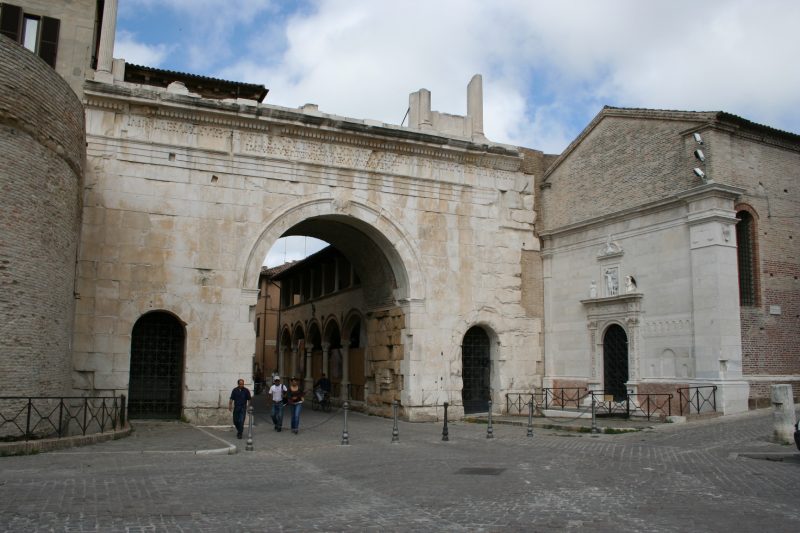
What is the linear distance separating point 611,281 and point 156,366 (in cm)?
1201

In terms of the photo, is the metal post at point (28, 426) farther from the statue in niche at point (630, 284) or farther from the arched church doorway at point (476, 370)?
the statue in niche at point (630, 284)

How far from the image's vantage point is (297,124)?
61.4 feet

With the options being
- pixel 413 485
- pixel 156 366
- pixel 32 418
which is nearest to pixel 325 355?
pixel 156 366

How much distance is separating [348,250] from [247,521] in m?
16.0

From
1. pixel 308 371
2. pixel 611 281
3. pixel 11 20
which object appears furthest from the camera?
pixel 308 371

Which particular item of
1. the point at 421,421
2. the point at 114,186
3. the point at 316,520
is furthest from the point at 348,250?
the point at 316,520

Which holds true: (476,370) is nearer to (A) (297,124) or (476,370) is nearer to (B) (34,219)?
(A) (297,124)

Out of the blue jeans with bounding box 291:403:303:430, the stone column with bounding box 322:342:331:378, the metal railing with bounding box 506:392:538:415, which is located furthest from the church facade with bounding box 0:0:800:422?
the stone column with bounding box 322:342:331:378

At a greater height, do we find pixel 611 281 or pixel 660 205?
pixel 660 205

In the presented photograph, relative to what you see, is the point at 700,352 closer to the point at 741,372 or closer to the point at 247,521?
the point at 741,372

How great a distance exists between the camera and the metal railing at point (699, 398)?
16.2m

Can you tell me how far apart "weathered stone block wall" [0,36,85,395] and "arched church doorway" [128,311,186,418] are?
12.6 feet

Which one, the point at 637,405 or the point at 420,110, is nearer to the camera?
the point at 637,405

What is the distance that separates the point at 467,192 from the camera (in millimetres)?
21016
